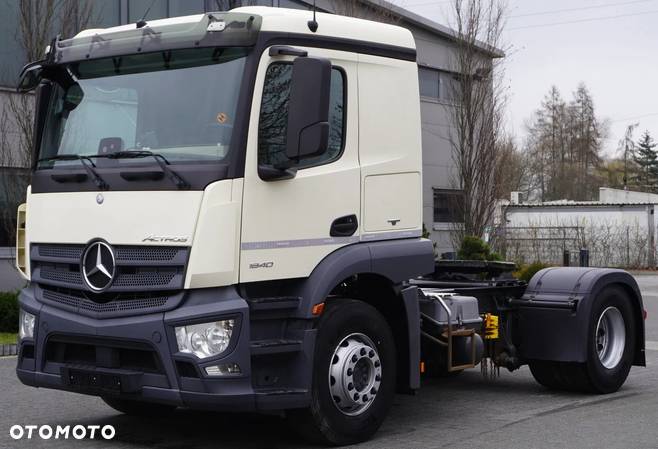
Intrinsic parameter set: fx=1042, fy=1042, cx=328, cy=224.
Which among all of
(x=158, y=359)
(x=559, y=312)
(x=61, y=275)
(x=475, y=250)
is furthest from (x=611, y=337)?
(x=475, y=250)

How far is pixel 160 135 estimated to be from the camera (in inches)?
277

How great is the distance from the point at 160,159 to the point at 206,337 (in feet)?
4.03

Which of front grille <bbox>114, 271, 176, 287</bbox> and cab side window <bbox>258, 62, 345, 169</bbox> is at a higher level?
cab side window <bbox>258, 62, 345, 169</bbox>

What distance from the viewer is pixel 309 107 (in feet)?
21.9

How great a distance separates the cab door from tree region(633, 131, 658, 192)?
3431 inches

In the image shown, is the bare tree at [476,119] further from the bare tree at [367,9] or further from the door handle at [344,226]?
the door handle at [344,226]

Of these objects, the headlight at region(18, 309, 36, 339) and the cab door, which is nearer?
the cab door

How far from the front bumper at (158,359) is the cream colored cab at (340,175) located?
0.39m

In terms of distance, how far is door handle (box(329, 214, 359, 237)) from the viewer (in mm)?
7359

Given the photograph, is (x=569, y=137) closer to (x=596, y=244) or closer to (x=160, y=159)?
(x=596, y=244)

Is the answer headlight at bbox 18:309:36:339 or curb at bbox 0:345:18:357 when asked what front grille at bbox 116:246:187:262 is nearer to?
headlight at bbox 18:309:36:339

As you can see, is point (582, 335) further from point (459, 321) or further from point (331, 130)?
point (331, 130)

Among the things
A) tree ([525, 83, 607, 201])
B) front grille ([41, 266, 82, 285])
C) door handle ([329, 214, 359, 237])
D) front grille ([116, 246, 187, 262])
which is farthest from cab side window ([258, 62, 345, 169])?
tree ([525, 83, 607, 201])

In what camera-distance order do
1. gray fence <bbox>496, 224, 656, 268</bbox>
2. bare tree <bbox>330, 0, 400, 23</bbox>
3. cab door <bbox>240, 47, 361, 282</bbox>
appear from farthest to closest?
gray fence <bbox>496, 224, 656, 268</bbox>, bare tree <bbox>330, 0, 400, 23</bbox>, cab door <bbox>240, 47, 361, 282</bbox>
